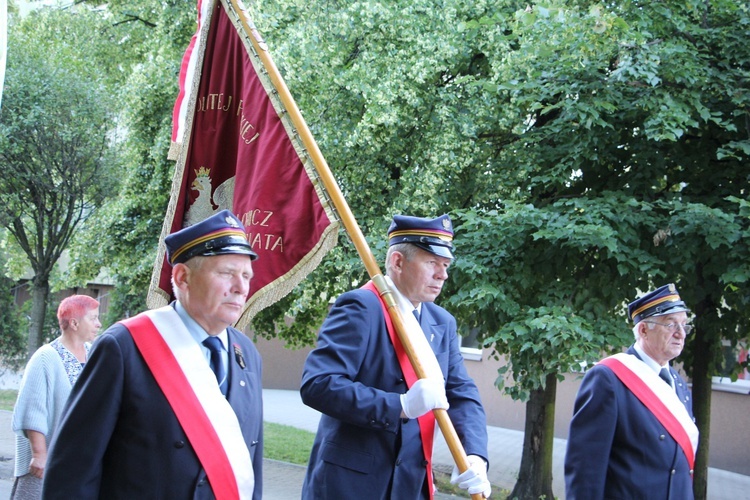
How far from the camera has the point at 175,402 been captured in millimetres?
2699

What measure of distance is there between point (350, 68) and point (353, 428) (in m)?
7.30

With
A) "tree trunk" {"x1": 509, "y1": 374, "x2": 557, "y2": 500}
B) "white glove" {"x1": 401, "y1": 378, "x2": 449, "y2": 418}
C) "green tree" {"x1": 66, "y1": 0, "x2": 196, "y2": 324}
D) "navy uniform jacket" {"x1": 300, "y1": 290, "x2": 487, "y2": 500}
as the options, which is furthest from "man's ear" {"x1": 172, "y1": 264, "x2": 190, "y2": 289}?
"green tree" {"x1": 66, "y1": 0, "x2": 196, "y2": 324}

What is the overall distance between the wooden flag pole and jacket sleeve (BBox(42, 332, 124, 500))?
1.39 metres

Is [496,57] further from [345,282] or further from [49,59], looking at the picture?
[49,59]

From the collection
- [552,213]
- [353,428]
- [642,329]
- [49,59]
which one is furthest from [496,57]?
[49,59]

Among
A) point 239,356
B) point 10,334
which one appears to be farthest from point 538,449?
point 10,334

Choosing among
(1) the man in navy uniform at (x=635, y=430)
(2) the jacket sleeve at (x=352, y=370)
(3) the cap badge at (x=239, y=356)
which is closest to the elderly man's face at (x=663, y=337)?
(1) the man in navy uniform at (x=635, y=430)

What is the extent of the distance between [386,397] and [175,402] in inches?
44.5

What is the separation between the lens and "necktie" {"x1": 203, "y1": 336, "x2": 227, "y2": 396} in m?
2.90

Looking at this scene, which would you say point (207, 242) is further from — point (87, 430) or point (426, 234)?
point (426, 234)

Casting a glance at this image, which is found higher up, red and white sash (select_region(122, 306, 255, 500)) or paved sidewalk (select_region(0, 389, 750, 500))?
red and white sash (select_region(122, 306, 255, 500))

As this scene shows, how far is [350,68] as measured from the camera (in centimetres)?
1043

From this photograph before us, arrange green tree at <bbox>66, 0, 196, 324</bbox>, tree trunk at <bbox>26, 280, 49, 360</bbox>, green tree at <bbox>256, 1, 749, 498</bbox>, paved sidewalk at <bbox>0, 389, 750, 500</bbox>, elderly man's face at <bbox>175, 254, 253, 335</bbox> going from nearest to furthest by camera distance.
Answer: elderly man's face at <bbox>175, 254, 253, 335</bbox> < green tree at <bbox>256, 1, 749, 498</bbox> < paved sidewalk at <bbox>0, 389, 750, 500</bbox> < green tree at <bbox>66, 0, 196, 324</bbox> < tree trunk at <bbox>26, 280, 49, 360</bbox>

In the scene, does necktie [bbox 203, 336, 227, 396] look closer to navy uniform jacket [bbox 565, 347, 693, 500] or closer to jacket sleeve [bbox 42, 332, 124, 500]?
jacket sleeve [bbox 42, 332, 124, 500]
